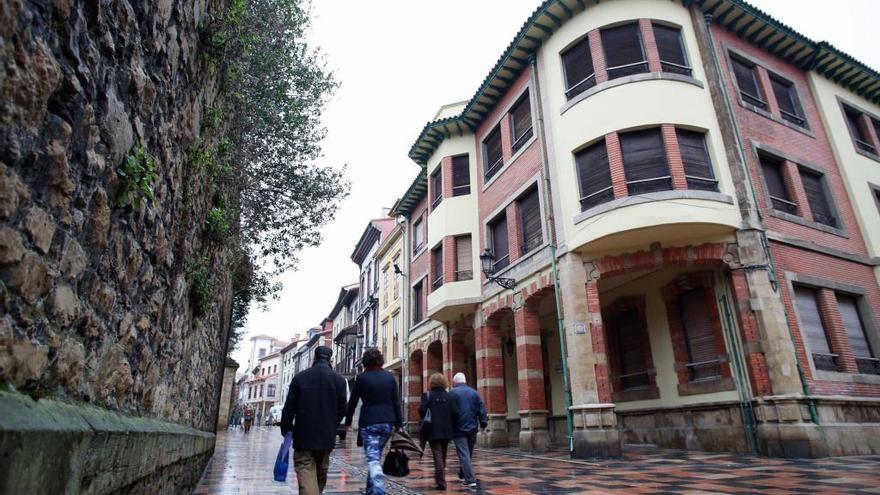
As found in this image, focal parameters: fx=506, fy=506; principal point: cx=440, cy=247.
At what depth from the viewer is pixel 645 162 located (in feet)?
39.0

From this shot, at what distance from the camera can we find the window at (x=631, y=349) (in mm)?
13562

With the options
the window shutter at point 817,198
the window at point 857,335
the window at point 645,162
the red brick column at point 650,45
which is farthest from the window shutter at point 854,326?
the red brick column at point 650,45

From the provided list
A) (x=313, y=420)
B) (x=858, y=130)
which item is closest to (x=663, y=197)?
(x=313, y=420)

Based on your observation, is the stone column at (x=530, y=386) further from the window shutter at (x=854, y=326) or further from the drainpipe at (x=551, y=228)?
the window shutter at (x=854, y=326)

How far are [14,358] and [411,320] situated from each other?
71.8ft

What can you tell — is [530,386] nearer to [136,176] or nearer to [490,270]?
[490,270]

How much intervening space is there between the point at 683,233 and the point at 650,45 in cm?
497

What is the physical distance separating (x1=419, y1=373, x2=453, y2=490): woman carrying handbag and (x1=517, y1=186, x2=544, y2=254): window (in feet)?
24.4

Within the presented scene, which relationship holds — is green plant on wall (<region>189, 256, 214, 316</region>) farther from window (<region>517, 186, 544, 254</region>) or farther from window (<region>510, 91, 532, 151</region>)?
window (<region>510, 91, 532, 151</region>)

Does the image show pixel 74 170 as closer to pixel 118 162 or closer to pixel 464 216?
pixel 118 162

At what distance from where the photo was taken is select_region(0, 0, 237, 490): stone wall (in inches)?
63.9

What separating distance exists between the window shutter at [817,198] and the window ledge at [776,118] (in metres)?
1.25

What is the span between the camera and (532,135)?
49.2ft

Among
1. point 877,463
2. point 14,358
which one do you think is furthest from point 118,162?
point 877,463
